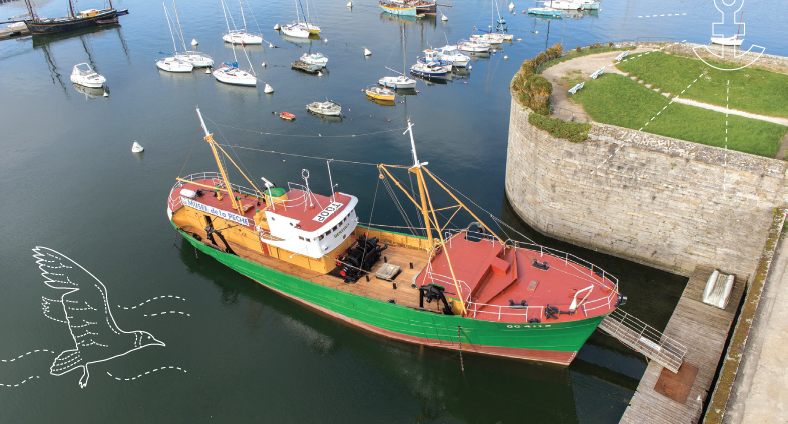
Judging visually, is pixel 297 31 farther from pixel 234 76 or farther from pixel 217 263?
pixel 217 263

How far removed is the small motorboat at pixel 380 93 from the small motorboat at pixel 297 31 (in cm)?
2853

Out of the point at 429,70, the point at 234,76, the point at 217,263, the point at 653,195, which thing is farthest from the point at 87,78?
the point at 653,195

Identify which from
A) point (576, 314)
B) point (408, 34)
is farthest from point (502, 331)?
point (408, 34)

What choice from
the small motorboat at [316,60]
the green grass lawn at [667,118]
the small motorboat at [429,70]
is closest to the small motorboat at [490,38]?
the small motorboat at [429,70]

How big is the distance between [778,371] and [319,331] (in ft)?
62.1

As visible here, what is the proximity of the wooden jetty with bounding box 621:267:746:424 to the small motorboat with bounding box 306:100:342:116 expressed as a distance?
1323 inches

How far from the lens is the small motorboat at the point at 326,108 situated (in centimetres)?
4447

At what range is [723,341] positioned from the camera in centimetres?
1905

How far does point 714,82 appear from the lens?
30094mm

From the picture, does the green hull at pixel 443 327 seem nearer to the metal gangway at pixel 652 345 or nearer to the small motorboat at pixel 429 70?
the metal gangway at pixel 652 345

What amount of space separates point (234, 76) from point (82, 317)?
36528 millimetres

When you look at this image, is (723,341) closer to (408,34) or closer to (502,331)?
(502,331)

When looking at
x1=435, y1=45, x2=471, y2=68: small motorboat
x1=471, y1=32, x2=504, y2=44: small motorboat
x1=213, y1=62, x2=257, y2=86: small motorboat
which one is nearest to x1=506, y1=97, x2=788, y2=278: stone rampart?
x1=435, y1=45, x2=471, y2=68: small motorboat

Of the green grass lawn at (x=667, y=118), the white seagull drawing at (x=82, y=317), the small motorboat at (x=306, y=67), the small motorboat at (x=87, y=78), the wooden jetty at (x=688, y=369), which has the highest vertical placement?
the green grass lawn at (x=667, y=118)
